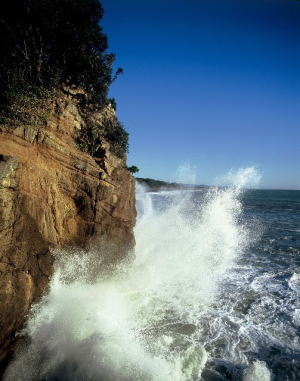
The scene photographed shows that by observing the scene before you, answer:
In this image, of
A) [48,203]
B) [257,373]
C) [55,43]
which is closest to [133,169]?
[48,203]

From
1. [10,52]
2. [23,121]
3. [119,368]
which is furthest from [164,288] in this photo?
[10,52]

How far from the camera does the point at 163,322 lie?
9.12 m

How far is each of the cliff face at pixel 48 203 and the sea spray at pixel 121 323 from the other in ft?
2.48

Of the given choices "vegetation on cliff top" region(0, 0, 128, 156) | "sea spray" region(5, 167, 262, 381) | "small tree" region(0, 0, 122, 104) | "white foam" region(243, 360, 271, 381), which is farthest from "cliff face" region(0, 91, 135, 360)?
"white foam" region(243, 360, 271, 381)

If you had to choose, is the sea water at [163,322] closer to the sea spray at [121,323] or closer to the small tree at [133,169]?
the sea spray at [121,323]

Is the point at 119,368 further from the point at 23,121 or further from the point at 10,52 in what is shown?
the point at 10,52

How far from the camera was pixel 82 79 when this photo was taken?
13.0 m

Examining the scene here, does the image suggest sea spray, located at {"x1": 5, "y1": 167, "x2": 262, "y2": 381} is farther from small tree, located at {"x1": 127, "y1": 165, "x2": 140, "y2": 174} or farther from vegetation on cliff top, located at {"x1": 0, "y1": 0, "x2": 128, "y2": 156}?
vegetation on cliff top, located at {"x1": 0, "y1": 0, "x2": 128, "y2": 156}

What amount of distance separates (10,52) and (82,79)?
333cm

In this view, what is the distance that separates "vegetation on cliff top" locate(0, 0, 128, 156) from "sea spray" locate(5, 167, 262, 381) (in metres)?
6.12

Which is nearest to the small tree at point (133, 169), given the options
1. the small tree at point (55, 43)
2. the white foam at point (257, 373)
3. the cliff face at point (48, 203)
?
the cliff face at point (48, 203)

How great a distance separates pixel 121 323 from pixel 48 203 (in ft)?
16.0

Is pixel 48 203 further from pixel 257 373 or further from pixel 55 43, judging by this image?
pixel 55 43

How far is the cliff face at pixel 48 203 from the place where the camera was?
22.9ft
